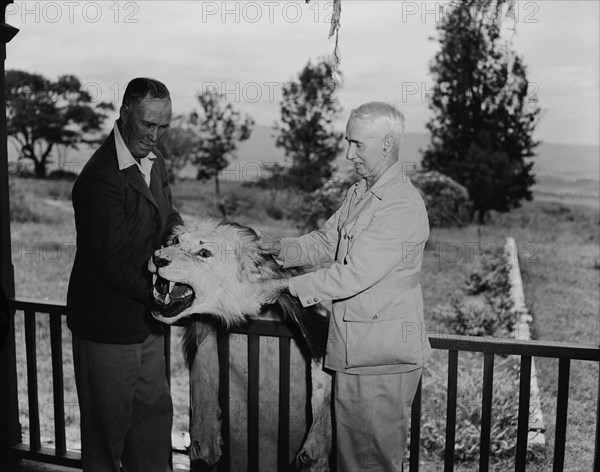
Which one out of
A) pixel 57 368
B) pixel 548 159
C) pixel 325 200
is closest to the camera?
pixel 57 368

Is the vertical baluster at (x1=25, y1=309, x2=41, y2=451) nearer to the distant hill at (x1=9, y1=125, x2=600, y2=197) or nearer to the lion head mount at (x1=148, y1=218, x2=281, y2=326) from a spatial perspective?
the lion head mount at (x1=148, y1=218, x2=281, y2=326)

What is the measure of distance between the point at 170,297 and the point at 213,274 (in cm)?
16

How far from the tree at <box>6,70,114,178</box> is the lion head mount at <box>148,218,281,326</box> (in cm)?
1019

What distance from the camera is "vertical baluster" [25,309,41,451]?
270 centimetres

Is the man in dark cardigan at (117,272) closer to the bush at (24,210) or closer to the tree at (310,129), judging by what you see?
the tree at (310,129)

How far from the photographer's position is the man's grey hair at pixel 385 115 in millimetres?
1813

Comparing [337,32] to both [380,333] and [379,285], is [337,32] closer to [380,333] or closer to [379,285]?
[379,285]

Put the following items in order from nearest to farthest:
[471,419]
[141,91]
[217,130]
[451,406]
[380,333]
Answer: [380,333], [141,91], [451,406], [471,419], [217,130]

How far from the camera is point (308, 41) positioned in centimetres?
962

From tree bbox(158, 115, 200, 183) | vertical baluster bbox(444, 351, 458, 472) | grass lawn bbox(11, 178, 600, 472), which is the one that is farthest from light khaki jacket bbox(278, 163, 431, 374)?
tree bbox(158, 115, 200, 183)

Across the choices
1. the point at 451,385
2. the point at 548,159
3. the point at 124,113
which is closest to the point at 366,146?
the point at 124,113

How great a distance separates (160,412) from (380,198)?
123 centimetres

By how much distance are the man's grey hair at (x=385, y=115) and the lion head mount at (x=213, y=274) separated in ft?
1.95

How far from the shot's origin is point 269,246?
2133mm
